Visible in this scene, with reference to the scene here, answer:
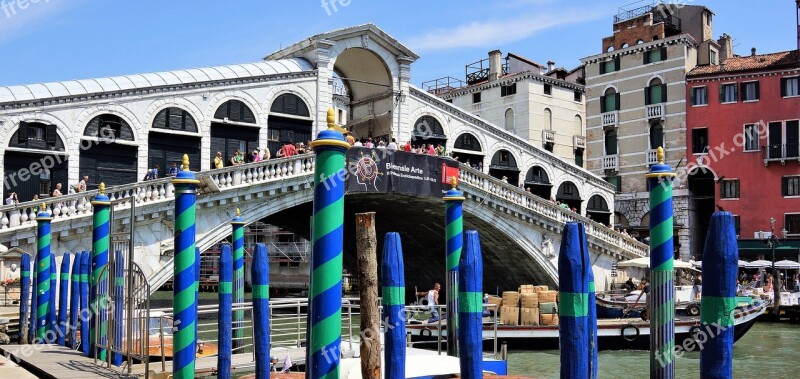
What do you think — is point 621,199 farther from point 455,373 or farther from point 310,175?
point 455,373

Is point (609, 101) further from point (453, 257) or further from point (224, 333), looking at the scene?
point (224, 333)

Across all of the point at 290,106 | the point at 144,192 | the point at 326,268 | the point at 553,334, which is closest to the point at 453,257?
the point at 326,268

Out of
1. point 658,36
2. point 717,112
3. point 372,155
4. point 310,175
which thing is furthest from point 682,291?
point 658,36

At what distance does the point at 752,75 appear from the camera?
29609mm

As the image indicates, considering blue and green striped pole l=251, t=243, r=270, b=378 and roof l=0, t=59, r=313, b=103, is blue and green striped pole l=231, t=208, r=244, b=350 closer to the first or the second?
blue and green striped pole l=251, t=243, r=270, b=378

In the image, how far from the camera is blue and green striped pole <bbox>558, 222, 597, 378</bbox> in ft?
16.8

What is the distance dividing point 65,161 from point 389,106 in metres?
9.94

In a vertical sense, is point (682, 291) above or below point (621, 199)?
below

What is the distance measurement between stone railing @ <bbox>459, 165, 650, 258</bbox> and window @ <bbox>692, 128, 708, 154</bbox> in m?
6.44

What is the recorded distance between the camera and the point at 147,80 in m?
19.9

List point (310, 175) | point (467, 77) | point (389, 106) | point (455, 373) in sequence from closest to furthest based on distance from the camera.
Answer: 1. point (455, 373)
2. point (310, 175)
3. point (389, 106)
4. point (467, 77)

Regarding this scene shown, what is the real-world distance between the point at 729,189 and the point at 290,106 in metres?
17.9

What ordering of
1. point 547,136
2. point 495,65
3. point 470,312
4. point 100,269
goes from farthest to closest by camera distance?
point 495,65 < point 547,136 < point 100,269 < point 470,312

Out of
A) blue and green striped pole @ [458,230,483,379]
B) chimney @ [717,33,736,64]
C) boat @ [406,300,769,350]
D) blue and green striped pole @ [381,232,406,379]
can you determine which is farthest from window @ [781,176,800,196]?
blue and green striped pole @ [381,232,406,379]
